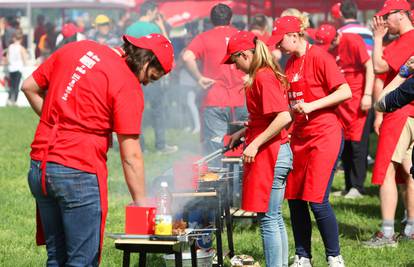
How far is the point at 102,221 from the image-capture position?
4.49m

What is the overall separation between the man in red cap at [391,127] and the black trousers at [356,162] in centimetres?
235

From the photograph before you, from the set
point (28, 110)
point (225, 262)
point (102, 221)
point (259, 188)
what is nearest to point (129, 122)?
point (102, 221)

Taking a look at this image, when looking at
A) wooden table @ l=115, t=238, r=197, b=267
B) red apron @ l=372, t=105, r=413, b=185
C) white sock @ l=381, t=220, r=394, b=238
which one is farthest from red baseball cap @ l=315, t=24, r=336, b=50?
wooden table @ l=115, t=238, r=197, b=267

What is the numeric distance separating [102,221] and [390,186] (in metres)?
3.70

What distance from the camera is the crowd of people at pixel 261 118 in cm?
435

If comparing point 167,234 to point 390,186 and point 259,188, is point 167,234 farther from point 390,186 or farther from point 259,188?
point 390,186

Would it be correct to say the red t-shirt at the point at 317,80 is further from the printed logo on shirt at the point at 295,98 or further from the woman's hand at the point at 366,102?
the woman's hand at the point at 366,102

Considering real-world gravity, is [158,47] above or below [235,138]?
above

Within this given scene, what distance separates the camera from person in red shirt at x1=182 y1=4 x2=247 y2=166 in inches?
359

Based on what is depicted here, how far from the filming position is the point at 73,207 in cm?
436

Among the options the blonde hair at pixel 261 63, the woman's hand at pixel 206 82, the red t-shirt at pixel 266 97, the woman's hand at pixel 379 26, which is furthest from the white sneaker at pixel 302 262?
the woman's hand at pixel 206 82

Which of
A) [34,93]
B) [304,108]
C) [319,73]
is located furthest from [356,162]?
[34,93]

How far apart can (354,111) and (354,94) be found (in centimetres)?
22

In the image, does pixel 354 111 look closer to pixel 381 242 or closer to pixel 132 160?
pixel 381 242
